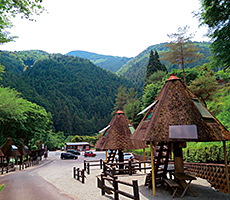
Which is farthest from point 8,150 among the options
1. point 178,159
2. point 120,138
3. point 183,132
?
point 183,132

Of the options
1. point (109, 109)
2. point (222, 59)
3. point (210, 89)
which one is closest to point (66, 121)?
point (109, 109)

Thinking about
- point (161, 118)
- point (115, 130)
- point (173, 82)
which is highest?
point (173, 82)

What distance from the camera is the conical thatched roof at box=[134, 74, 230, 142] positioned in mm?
7652

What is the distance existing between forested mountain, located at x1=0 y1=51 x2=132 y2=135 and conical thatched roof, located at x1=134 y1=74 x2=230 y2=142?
336ft

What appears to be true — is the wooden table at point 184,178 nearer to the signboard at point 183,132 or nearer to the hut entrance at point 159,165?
the hut entrance at point 159,165

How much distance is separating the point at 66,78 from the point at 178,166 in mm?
159152

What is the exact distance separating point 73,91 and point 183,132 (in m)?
148

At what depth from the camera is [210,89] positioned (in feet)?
73.4

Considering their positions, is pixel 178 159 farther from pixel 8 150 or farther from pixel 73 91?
pixel 73 91

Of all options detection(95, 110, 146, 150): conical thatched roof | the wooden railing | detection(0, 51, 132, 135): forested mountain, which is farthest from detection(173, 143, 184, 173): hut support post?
detection(0, 51, 132, 135): forested mountain

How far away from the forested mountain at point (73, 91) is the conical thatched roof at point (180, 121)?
336 feet

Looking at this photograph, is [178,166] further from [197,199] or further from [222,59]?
[222,59]

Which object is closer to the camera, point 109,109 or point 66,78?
point 109,109

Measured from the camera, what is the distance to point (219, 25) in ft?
41.6
